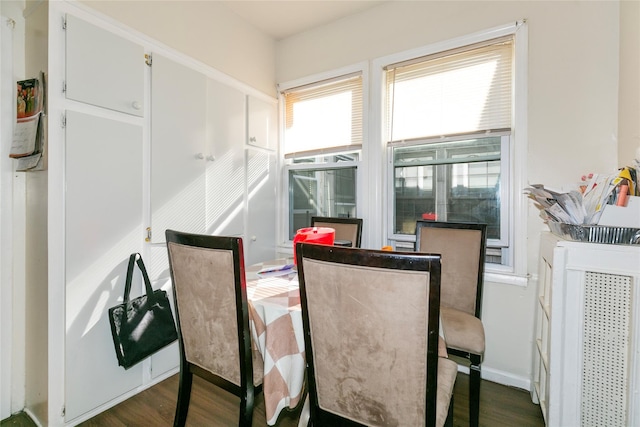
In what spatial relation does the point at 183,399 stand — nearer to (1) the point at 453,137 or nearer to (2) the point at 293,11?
(1) the point at 453,137

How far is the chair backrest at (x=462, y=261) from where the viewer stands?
1815 mm

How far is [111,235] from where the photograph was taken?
177 cm

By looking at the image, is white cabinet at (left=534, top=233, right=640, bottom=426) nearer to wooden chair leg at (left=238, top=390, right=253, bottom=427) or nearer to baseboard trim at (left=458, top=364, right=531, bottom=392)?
baseboard trim at (left=458, top=364, right=531, bottom=392)

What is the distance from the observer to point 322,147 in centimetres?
290

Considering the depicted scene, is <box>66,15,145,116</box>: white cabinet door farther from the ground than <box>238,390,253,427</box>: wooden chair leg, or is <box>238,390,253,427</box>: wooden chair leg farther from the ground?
<box>66,15,145,116</box>: white cabinet door

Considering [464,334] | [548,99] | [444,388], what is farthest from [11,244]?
[548,99]

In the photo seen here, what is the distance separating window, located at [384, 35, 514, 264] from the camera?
2117 mm

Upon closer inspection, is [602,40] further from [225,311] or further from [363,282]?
[225,311]

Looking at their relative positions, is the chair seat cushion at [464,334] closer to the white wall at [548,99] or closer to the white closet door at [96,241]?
the white wall at [548,99]

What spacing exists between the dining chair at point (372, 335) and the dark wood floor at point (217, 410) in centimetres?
85

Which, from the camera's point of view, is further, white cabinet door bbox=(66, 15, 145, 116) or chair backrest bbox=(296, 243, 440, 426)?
white cabinet door bbox=(66, 15, 145, 116)

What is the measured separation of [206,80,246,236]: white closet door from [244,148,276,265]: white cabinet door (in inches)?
4.3

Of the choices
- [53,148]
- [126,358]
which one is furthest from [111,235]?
[126,358]

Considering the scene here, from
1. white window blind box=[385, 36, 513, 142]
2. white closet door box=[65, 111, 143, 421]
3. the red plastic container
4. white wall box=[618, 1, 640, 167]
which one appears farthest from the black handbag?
white wall box=[618, 1, 640, 167]
